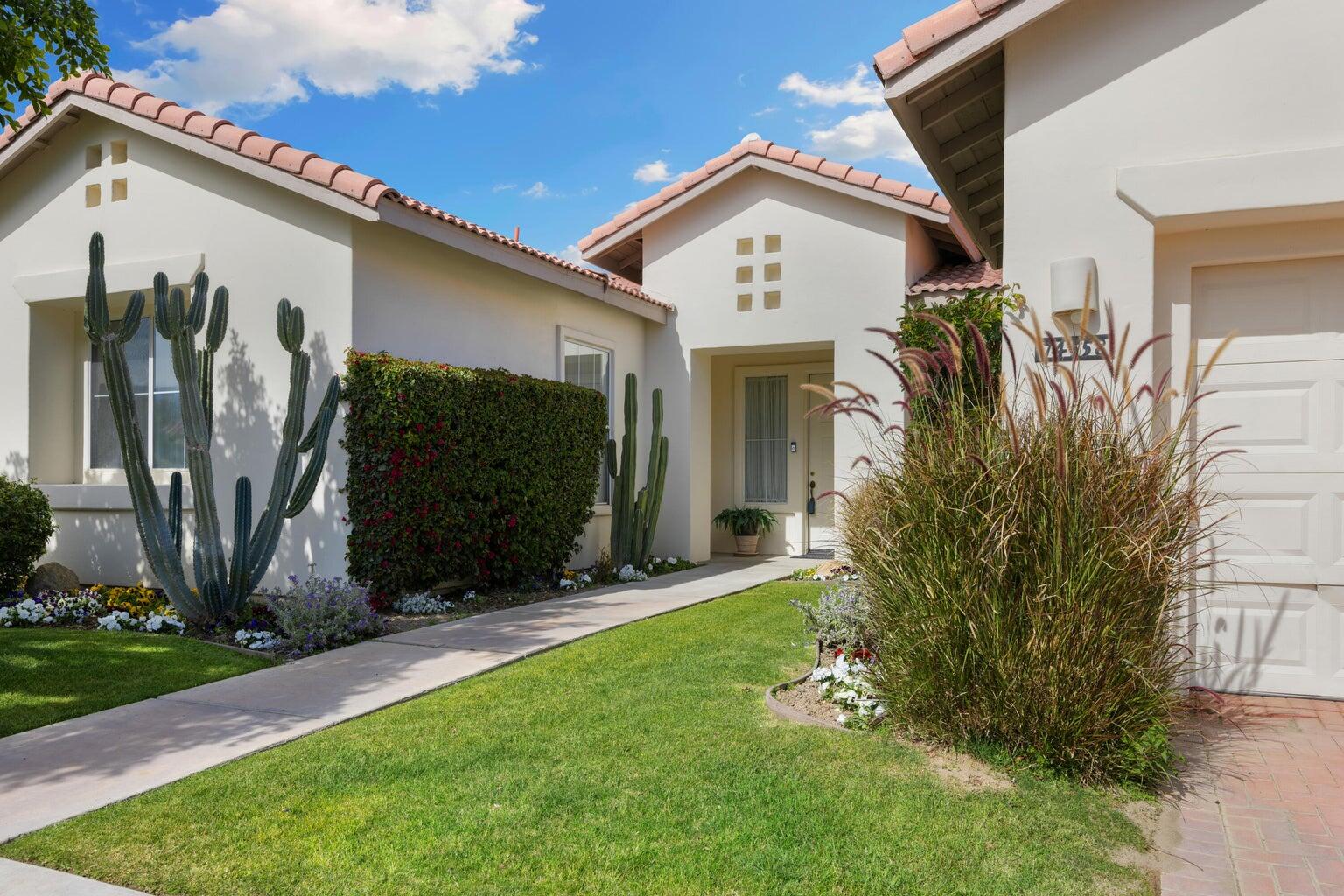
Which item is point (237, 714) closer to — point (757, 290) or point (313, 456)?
point (313, 456)

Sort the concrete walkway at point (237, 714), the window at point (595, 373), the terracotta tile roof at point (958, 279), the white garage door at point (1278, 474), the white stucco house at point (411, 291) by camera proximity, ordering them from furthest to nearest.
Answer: the window at point (595, 373) < the terracotta tile roof at point (958, 279) < the white stucco house at point (411, 291) < the white garage door at point (1278, 474) < the concrete walkway at point (237, 714)

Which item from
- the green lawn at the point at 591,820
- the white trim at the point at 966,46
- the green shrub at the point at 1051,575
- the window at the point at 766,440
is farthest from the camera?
the window at the point at 766,440

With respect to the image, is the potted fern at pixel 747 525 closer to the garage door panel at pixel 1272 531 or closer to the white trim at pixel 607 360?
the white trim at pixel 607 360

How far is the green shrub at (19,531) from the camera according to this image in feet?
Answer: 29.9

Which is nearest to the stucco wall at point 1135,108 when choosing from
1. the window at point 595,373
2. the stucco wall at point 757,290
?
the stucco wall at point 757,290

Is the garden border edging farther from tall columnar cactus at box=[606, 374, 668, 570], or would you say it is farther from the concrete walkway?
tall columnar cactus at box=[606, 374, 668, 570]

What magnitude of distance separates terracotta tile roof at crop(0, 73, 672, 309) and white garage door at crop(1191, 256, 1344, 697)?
6.81 metres

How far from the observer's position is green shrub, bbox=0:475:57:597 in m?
9.12

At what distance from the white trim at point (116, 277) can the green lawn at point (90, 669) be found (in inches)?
153

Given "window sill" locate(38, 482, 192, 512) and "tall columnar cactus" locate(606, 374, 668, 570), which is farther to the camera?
"tall columnar cactus" locate(606, 374, 668, 570)

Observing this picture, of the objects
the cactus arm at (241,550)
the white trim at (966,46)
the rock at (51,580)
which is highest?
the white trim at (966,46)

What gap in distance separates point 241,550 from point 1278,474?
781 centimetres

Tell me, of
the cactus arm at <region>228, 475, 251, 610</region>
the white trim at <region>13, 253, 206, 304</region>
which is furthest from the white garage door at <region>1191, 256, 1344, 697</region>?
the white trim at <region>13, 253, 206, 304</region>

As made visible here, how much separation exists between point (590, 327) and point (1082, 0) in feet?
25.4
